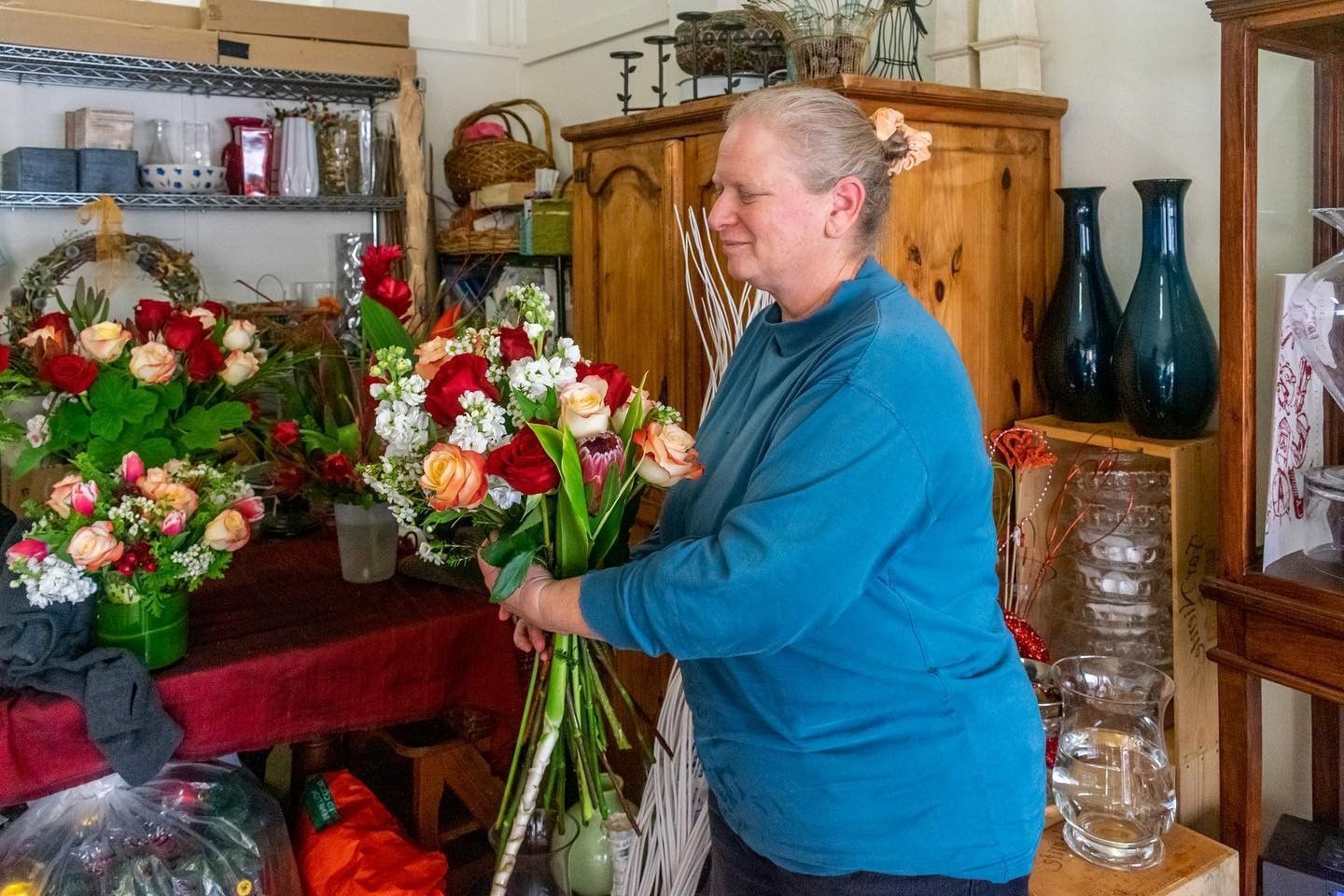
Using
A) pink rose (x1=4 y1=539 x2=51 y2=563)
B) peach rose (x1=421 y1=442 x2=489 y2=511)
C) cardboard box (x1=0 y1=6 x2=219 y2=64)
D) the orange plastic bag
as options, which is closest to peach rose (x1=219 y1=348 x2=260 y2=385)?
pink rose (x1=4 y1=539 x2=51 y2=563)

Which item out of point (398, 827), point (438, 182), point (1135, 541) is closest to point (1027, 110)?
point (1135, 541)

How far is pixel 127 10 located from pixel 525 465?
117 inches

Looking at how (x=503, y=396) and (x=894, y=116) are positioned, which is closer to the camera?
(x=503, y=396)

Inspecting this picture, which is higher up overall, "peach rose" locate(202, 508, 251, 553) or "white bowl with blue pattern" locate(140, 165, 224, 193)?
"white bowl with blue pattern" locate(140, 165, 224, 193)

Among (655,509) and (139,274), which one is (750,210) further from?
→ (139,274)

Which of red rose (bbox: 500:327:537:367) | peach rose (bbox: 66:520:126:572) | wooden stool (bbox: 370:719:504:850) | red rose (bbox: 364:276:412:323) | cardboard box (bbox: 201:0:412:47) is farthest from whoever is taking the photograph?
cardboard box (bbox: 201:0:412:47)

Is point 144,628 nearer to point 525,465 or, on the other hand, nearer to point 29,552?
point 29,552

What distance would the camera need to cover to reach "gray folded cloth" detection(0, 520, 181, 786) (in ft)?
5.52

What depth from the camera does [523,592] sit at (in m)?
1.39

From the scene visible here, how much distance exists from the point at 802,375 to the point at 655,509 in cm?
133

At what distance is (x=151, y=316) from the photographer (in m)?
2.03

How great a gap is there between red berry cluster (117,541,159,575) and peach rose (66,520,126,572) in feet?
0.07

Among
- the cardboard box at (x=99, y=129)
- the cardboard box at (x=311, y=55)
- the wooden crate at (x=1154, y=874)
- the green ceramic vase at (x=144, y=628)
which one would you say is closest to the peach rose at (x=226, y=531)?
the green ceramic vase at (x=144, y=628)

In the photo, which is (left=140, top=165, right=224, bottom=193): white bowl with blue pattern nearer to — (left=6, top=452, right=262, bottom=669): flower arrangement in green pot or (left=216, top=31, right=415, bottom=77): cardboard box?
(left=216, top=31, right=415, bottom=77): cardboard box
